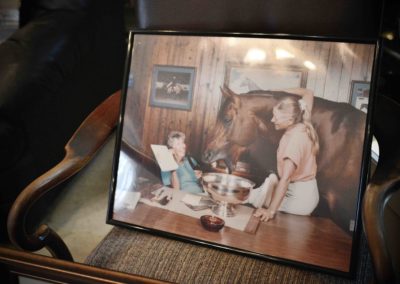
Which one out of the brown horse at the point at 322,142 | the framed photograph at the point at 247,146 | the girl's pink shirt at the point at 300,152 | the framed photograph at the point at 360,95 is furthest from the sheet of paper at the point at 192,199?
the framed photograph at the point at 360,95

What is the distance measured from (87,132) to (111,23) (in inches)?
27.9

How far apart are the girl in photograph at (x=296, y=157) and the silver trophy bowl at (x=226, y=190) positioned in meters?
0.06

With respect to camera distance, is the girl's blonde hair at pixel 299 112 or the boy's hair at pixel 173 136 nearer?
the girl's blonde hair at pixel 299 112

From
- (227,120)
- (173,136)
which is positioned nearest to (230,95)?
(227,120)

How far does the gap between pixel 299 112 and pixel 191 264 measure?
→ 40cm

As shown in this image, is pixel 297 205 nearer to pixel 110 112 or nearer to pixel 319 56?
pixel 319 56

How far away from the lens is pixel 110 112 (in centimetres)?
84

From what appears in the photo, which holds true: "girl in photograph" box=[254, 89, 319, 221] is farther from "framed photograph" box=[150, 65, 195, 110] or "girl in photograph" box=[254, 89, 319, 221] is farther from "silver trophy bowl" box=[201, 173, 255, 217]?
"framed photograph" box=[150, 65, 195, 110]

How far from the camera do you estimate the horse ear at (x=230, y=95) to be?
2.47 ft

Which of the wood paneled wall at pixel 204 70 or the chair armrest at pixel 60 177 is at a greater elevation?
the wood paneled wall at pixel 204 70

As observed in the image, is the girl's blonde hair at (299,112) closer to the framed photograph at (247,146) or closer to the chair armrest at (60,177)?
the framed photograph at (247,146)

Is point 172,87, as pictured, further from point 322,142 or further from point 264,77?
point 322,142

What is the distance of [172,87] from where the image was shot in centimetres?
80

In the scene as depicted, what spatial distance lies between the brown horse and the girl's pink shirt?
1 cm
